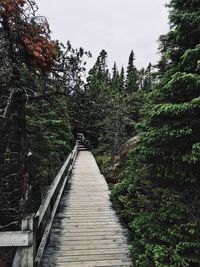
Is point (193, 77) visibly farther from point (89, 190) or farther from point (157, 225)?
point (89, 190)

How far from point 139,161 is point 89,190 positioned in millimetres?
4516

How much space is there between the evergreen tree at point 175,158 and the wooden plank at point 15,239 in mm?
1711

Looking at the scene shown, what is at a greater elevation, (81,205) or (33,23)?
(33,23)

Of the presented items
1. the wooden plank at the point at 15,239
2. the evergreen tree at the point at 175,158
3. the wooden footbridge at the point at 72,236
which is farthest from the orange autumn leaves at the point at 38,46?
the wooden plank at the point at 15,239

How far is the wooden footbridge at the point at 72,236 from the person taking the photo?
161 inches

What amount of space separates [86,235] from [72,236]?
0.28 metres

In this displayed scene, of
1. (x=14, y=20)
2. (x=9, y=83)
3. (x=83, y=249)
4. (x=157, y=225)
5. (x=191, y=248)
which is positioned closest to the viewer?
(x=191, y=248)

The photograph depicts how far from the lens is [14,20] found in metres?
5.03

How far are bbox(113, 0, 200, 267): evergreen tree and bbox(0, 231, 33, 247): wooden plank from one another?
1711 mm

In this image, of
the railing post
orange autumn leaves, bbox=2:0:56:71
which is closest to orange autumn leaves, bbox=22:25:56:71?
orange autumn leaves, bbox=2:0:56:71

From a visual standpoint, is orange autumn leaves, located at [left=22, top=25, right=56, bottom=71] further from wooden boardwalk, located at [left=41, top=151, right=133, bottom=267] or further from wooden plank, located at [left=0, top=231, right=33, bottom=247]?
wooden boardwalk, located at [left=41, top=151, right=133, bottom=267]

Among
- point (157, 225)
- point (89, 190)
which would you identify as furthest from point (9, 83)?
point (89, 190)

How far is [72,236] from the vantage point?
608 centimetres

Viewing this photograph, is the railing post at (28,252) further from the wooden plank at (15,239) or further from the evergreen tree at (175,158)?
the evergreen tree at (175,158)
